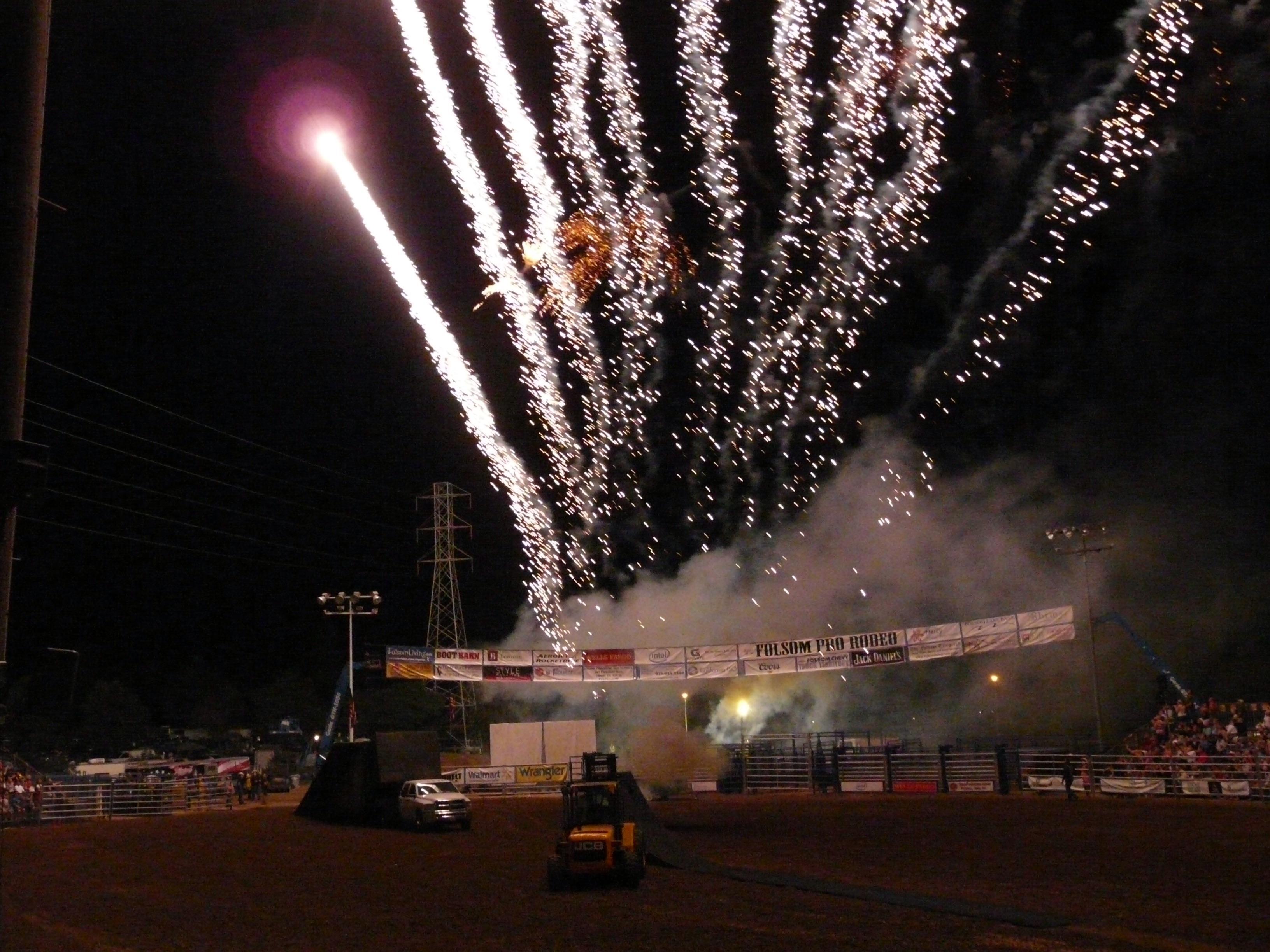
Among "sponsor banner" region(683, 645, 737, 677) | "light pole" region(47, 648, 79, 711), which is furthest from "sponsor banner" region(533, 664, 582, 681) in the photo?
"light pole" region(47, 648, 79, 711)

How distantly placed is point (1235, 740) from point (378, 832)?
22.5 m

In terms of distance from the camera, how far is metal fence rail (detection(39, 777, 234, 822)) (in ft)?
119

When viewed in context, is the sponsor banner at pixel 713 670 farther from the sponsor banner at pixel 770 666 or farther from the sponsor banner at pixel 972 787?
the sponsor banner at pixel 972 787

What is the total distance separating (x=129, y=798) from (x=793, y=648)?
77.2ft

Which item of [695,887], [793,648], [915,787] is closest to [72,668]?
[695,887]

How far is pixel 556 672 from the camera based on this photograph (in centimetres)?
4609

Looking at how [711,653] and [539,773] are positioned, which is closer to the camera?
[539,773]

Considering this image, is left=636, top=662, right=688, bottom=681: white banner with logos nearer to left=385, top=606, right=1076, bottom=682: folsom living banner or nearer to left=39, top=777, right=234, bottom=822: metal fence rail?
left=385, top=606, right=1076, bottom=682: folsom living banner

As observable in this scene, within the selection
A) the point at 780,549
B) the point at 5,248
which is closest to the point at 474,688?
the point at 780,549

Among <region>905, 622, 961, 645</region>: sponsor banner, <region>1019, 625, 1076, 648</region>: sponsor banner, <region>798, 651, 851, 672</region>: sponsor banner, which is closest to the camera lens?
<region>1019, 625, 1076, 648</region>: sponsor banner

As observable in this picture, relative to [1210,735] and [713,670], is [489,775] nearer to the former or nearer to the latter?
[713,670]

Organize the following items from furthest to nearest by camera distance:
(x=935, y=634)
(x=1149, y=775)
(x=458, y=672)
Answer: (x=458, y=672) → (x=935, y=634) → (x=1149, y=775)

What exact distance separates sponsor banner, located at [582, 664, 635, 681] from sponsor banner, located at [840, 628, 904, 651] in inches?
342

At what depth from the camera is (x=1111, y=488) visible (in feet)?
153
